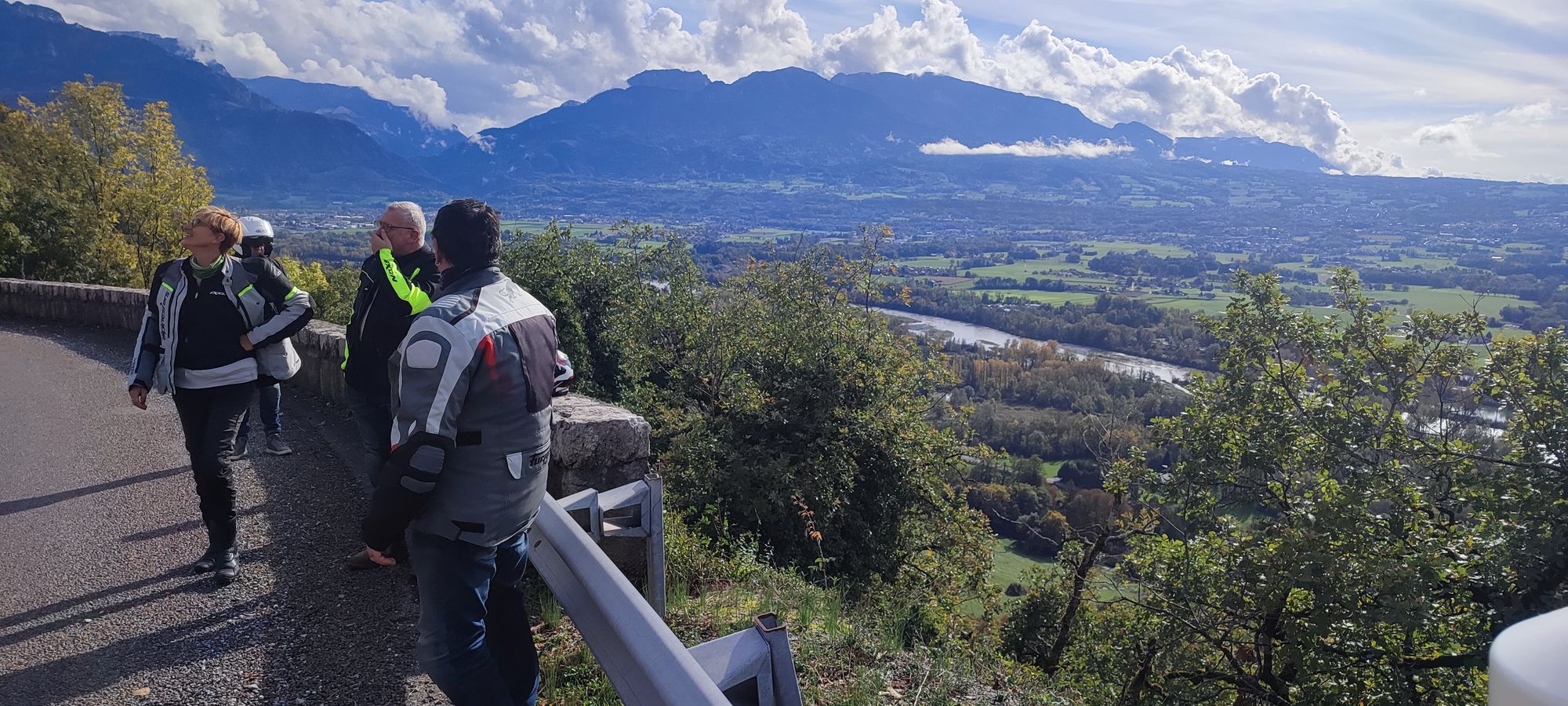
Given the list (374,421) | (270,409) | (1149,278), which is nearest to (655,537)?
(374,421)

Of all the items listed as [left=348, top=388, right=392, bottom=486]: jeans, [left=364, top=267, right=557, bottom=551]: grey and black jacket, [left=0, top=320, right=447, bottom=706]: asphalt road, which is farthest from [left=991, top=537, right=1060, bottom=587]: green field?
[left=364, top=267, right=557, bottom=551]: grey and black jacket

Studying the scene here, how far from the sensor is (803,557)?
981cm

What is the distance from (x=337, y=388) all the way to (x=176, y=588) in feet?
13.5

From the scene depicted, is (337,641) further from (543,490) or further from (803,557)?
(803,557)

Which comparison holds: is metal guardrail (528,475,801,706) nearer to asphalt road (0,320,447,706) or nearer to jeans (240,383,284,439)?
asphalt road (0,320,447,706)

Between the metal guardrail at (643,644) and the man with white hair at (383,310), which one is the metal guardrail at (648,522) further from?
the man with white hair at (383,310)

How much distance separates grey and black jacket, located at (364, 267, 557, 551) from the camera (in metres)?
2.67

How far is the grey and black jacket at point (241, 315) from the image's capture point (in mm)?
4555

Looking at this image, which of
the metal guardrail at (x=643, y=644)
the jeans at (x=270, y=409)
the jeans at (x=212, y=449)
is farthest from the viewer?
the jeans at (x=270, y=409)

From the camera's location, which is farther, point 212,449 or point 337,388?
point 337,388

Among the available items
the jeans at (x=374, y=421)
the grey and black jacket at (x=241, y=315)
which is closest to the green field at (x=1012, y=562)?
the jeans at (x=374, y=421)

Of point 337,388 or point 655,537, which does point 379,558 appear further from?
point 337,388

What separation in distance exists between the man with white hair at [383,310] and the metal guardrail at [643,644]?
167cm

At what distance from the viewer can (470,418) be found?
2768mm
